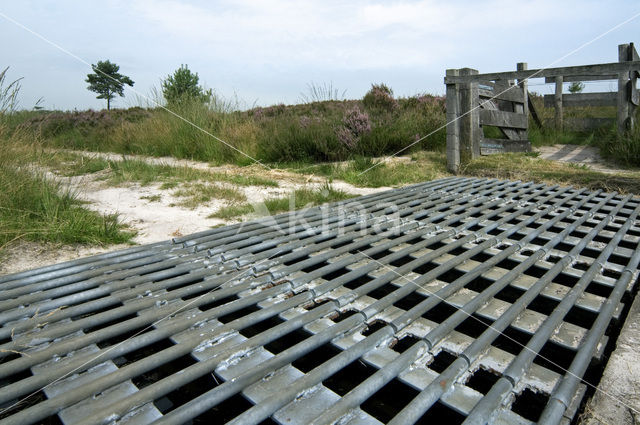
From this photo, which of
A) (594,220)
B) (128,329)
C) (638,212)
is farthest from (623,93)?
(128,329)

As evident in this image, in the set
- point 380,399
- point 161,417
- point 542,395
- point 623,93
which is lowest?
point 380,399

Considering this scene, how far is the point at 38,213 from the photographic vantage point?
2.97 meters

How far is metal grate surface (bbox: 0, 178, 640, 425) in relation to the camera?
42.0 inches

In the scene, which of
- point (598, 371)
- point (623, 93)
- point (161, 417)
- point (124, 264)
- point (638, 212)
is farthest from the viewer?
point (623, 93)

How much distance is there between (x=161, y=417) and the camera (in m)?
0.98

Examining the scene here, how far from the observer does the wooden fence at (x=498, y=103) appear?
496 cm

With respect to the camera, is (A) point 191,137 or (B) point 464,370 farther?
(A) point 191,137

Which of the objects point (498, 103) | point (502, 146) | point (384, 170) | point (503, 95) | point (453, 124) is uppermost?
point (503, 95)

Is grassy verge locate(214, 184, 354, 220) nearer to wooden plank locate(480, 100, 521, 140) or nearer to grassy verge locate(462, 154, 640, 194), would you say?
grassy verge locate(462, 154, 640, 194)

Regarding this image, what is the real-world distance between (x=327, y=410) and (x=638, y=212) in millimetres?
3017

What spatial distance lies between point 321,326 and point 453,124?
4.70 meters

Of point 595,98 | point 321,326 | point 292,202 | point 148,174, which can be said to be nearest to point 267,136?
point 148,174

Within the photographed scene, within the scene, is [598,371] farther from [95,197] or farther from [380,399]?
[95,197]

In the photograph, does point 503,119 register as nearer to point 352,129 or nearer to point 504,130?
point 504,130
